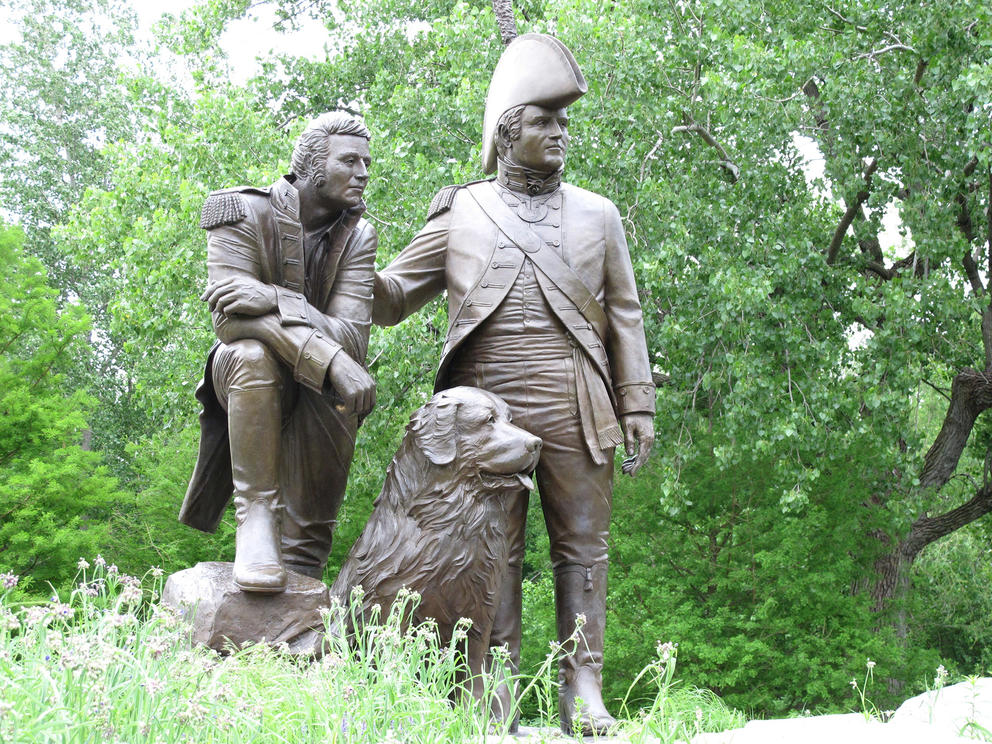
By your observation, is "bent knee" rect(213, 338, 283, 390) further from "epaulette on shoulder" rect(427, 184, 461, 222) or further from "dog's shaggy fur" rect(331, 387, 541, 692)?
"epaulette on shoulder" rect(427, 184, 461, 222)

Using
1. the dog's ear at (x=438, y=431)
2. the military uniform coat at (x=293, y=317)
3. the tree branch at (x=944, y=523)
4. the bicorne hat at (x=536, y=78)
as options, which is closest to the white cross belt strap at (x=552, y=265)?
the bicorne hat at (x=536, y=78)

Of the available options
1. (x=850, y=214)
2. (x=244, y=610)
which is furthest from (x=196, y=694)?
(x=850, y=214)

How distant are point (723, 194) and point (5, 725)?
32.0 ft

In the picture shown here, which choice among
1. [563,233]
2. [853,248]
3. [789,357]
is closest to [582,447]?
[563,233]

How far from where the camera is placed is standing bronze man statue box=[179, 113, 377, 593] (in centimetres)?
414

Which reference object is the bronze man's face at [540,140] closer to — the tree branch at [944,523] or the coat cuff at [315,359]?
the coat cuff at [315,359]

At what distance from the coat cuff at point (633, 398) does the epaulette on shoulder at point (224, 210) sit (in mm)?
1588

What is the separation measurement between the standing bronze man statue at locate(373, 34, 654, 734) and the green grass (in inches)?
42.3

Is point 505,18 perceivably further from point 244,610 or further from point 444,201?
point 244,610

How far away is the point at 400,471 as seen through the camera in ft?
13.5

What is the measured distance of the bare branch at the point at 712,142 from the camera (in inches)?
446

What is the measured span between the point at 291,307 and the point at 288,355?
19cm

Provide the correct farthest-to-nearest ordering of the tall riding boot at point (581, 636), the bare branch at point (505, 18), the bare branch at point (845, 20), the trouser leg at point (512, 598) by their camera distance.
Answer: the bare branch at point (845, 20)
the bare branch at point (505, 18)
the trouser leg at point (512, 598)
the tall riding boot at point (581, 636)

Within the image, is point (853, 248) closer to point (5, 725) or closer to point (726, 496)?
point (726, 496)
